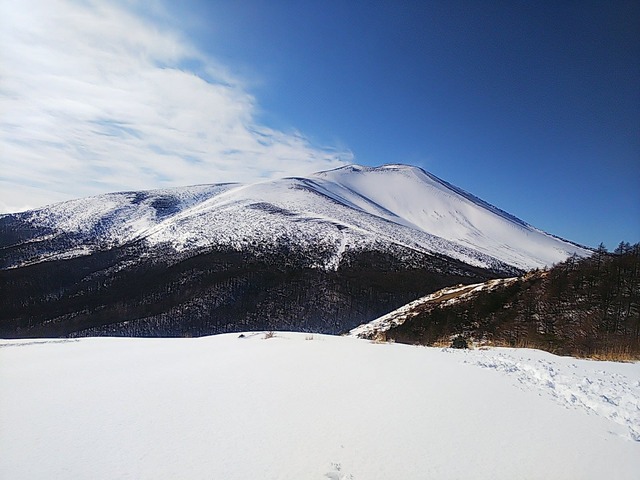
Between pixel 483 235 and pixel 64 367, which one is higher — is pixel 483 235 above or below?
above

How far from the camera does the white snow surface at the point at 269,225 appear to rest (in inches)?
4240

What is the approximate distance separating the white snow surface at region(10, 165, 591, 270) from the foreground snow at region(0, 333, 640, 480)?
8414cm

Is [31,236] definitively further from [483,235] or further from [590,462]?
[483,235]

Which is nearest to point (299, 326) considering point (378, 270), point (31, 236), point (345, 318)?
point (345, 318)

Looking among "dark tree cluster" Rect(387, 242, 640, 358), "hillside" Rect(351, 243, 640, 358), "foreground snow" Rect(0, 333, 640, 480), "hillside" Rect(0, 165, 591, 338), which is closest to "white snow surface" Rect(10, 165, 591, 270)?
"hillside" Rect(0, 165, 591, 338)

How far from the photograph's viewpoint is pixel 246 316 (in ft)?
232

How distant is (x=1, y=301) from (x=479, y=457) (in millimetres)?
112729

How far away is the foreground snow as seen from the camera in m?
3.00

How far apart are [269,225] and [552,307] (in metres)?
97.5

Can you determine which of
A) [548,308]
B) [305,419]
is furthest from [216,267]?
[305,419]

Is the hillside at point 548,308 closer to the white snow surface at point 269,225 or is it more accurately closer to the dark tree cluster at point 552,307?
the dark tree cluster at point 552,307

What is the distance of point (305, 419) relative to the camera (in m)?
3.85

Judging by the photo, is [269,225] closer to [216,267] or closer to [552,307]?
[216,267]

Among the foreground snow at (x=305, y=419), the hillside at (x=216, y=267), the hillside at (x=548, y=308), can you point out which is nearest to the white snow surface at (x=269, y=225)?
the hillside at (x=216, y=267)
